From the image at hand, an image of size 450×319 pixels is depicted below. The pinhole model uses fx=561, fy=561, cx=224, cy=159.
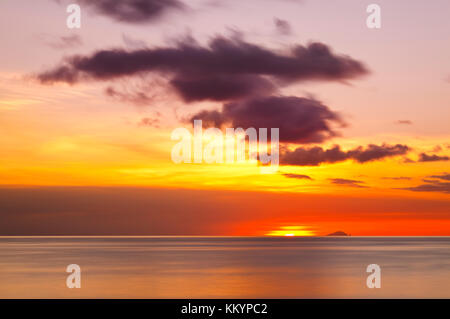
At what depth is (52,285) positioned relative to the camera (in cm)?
4512

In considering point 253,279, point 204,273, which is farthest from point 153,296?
point 204,273
